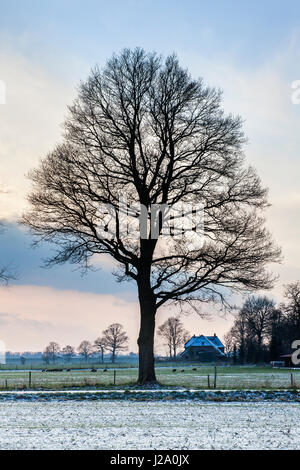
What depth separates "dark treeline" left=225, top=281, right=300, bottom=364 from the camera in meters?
92.4

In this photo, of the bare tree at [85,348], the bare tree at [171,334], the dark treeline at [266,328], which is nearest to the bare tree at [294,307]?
the dark treeline at [266,328]

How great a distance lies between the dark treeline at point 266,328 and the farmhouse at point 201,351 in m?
5.90

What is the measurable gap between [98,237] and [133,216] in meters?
1.97

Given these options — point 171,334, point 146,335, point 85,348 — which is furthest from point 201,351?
point 146,335

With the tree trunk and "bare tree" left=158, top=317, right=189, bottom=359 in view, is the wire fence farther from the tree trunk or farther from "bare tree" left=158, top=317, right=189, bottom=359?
"bare tree" left=158, top=317, right=189, bottom=359

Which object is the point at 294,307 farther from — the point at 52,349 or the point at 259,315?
the point at 52,349

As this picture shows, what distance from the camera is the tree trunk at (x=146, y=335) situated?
26.7m

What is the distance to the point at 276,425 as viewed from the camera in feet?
41.9

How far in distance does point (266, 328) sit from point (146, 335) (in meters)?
93.1

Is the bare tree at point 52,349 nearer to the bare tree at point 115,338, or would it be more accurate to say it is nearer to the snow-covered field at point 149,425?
the bare tree at point 115,338

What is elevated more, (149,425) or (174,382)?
(149,425)

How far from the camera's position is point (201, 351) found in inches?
5212
